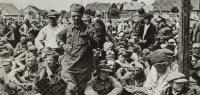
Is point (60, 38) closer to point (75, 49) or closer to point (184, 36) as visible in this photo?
point (75, 49)

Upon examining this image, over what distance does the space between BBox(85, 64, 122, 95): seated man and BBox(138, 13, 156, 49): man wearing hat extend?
3.78m

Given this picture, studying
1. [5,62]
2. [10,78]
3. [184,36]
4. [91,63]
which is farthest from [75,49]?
[5,62]

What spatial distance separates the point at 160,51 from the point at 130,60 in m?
2.95

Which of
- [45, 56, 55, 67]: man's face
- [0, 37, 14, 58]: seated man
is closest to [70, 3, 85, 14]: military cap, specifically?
[45, 56, 55, 67]: man's face

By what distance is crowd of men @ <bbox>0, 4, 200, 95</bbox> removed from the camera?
6.03 metres

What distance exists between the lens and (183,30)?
5777 millimetres

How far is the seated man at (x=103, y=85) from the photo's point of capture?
239 inches

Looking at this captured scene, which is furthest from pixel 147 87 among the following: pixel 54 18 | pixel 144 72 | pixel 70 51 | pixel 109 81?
pixel 54 18

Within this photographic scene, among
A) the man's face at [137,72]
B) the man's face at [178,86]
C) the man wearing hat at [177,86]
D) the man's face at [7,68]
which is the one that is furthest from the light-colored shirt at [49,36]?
the man's face at [178,86]

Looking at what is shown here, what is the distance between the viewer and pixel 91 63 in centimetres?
721

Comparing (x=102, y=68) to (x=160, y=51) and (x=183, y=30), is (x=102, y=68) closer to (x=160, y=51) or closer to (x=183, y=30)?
(x=160, y=51)

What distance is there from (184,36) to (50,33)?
323 cm

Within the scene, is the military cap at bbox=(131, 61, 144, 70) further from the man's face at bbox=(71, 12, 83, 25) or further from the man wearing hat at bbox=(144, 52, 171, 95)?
the man wearing hat at bbox=(144, 52, 171, 95)

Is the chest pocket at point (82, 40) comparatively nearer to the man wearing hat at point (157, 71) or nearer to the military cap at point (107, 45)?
the man wearing hat at point (157, 71)
